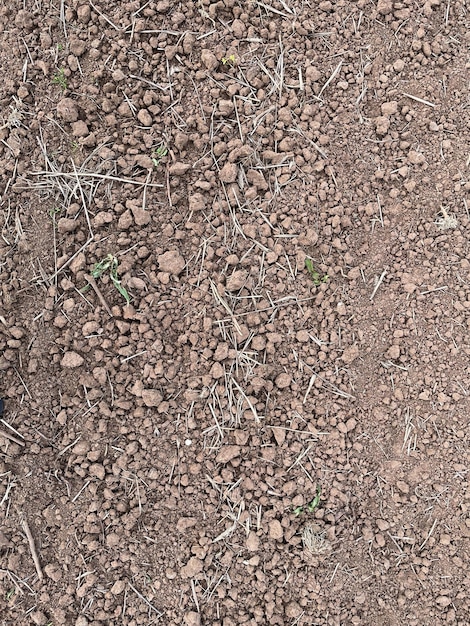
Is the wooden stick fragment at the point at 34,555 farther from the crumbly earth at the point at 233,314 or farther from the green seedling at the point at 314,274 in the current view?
the green seedling at the point at 314,274

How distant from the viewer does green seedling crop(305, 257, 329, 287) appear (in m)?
2.23

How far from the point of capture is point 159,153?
87.1 inches

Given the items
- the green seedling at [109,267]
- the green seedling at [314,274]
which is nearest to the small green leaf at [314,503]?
the green seedling at [314,274]

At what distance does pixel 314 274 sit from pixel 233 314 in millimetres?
367

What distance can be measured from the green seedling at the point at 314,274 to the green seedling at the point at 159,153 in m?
0.70

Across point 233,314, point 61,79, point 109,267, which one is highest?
point 61,79

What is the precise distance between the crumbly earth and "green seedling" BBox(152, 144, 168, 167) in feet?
0.07

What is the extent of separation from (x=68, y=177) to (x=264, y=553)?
1.64 metres

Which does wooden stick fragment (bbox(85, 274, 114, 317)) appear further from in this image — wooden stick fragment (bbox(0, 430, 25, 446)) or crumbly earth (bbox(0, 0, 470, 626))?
wooden stick fragment (bbox(0, 430, 25, 446))

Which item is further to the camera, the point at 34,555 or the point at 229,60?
the point at 229,60

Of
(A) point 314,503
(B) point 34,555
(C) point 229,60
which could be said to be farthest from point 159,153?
(B) point 34,555

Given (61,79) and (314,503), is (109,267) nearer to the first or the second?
(61,79)

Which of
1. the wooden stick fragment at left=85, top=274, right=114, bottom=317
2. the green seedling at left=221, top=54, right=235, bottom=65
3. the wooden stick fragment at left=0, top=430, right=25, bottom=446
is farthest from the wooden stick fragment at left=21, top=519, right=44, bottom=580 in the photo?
the green seedling at left=221, top=54, right=235, bottom=65

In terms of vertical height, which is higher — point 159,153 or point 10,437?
point 159,153
